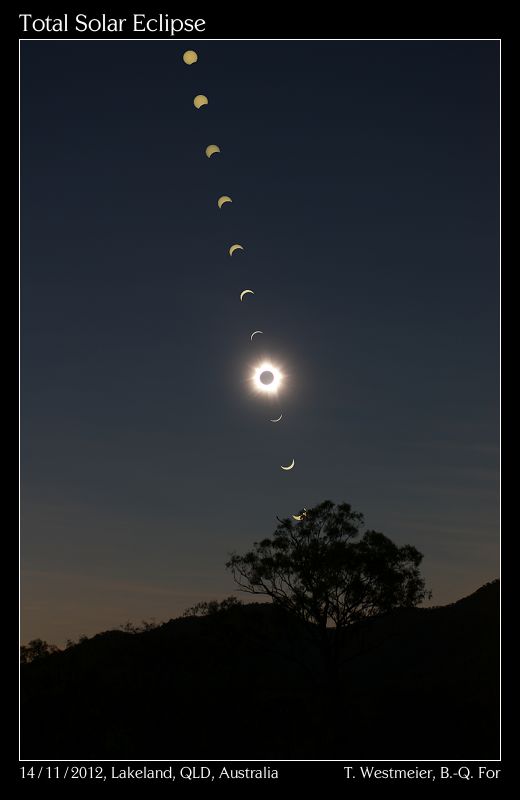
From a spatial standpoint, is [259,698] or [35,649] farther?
[35,649]

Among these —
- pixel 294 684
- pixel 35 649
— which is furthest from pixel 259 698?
pixel 35 649

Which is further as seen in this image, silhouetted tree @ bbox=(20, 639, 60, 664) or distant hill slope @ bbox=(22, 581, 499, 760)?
silhouetted tree @ bbox=(20, 639, 60, 664)

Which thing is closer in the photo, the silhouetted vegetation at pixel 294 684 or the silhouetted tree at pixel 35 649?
the silhouetted vegetation at pixel 294 684

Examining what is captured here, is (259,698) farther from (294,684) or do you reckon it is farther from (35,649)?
(35,649)

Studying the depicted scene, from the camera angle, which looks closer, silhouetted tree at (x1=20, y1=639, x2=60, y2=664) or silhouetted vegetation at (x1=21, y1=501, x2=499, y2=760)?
silhouetted vegetation at (x1=21, y1=501, x2=499, y2=760)

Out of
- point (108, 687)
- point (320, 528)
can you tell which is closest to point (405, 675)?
point (320, 528)

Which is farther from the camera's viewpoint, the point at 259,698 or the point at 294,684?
the point at 294,684

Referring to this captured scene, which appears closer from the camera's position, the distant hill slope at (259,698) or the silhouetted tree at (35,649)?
the distant hill slope at (259,698)
